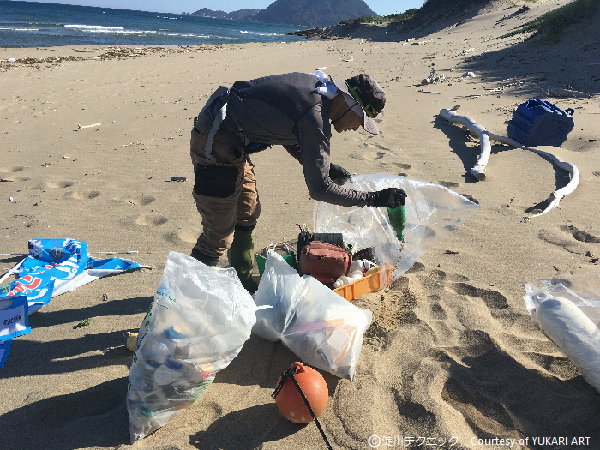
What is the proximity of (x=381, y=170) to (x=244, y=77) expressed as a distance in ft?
26.8

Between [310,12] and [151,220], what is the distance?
478 feet

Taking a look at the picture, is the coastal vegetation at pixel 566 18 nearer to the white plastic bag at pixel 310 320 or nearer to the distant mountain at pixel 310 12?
the white plastic bag at pixel 310 320

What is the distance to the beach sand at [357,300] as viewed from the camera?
1965 millimetres

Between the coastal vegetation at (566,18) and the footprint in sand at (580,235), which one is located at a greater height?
the coastal vegetation at (566,18)

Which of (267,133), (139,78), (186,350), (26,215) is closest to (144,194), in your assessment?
(26,215)

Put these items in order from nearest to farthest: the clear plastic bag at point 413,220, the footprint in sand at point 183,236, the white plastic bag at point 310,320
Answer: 1. the white plastic bag at point 310,320
2. the clear plastic bag at point 413,220
3. the footprint in sand at point 183,236

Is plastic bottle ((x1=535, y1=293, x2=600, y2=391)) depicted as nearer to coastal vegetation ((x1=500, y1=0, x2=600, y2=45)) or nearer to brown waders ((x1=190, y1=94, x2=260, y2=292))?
brown waders ((x1=190, y1=94, x2=260, y2=292))

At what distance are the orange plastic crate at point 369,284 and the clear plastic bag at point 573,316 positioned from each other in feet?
2.82

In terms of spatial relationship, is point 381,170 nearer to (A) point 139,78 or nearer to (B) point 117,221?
(B) point 117,221

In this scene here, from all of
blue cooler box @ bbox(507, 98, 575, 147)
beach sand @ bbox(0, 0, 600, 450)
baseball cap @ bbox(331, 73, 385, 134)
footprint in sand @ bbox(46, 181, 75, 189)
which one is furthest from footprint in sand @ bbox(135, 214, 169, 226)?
blue cooler box @ bbox(507, 98, 575, 147)

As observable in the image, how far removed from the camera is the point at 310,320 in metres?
2.25

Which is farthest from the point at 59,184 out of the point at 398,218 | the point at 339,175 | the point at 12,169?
the point at 398,218

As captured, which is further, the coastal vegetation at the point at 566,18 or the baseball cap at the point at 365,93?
the coastal vegetation at the point at 566,18

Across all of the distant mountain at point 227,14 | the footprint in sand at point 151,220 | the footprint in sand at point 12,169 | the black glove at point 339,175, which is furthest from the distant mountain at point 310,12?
the black glove at point 339,175
